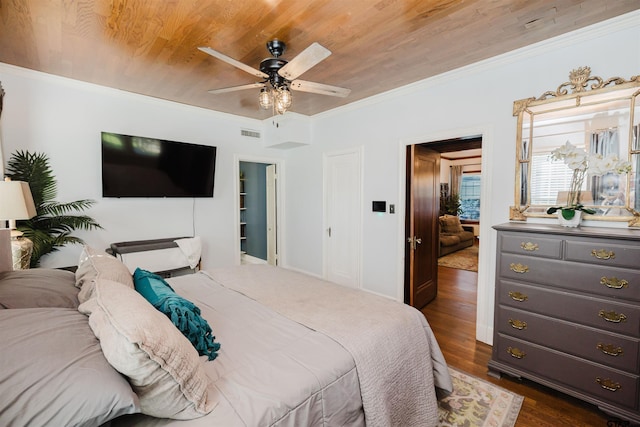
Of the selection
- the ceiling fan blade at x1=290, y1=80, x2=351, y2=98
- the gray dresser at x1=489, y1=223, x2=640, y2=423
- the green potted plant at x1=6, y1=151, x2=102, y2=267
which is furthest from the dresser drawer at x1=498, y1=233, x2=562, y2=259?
the green potted plant at x1=6, y1=151, x2=102, y2=267

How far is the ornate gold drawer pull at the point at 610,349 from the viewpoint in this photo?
178cm

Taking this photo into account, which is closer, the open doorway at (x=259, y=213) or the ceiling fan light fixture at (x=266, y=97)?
the ceiling fan light fixture at (x=266, y=97)

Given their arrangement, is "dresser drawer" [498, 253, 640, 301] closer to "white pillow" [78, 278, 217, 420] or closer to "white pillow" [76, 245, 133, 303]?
"white pillow" [78, 278, 217, 420]

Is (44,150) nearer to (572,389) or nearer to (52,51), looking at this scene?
(52,51)

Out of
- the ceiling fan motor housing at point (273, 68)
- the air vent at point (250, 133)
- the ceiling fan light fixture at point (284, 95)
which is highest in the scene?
the air vent at point (250, 133)

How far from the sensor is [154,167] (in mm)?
3598

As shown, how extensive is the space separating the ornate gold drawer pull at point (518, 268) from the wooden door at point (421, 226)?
1.32m

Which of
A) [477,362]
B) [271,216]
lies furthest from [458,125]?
[271,216]

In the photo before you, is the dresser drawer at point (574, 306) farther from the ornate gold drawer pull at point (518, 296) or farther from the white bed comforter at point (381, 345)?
the white bed comforter at point (381, 345)

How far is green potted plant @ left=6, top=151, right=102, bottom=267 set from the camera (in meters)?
2.78

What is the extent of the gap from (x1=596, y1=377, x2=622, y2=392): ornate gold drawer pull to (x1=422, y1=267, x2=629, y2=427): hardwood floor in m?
0.23

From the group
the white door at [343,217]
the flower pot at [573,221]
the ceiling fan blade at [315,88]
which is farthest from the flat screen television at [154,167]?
the flower pot at [573,221]

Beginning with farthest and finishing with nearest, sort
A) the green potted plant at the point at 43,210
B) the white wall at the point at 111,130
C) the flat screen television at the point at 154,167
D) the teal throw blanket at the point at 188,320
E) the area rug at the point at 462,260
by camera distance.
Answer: the area rug at the point at 462,260
the flat screen television at the point at 154,167
the white wall at the point at 111,130
the green potted plant at the point at 43,210
the teal throw blanket at the point at 188,320

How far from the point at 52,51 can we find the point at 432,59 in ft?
10.9
